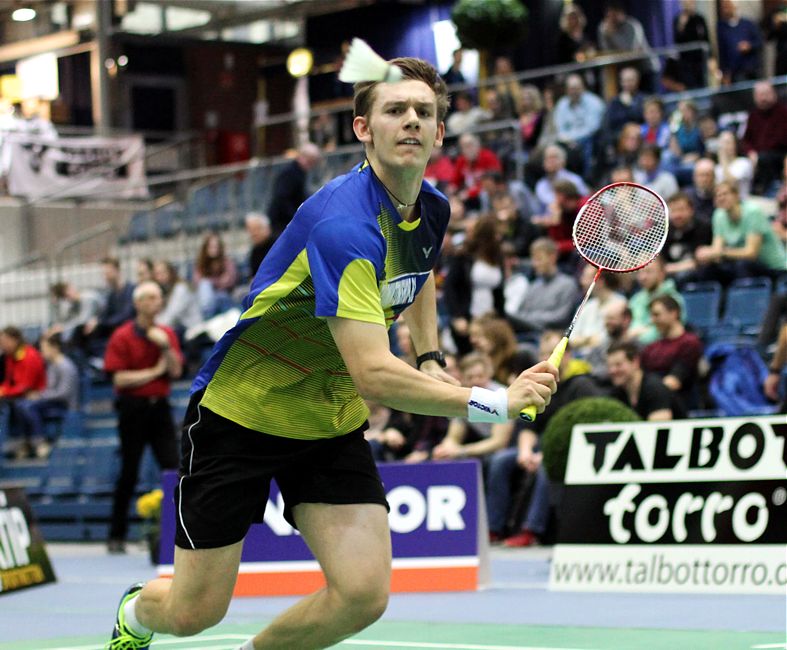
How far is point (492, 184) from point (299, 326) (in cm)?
997

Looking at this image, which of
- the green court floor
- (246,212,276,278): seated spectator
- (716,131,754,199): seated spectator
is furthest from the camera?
(246,212,276,278): seated spectator

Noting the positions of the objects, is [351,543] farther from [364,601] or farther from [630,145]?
[630,145]

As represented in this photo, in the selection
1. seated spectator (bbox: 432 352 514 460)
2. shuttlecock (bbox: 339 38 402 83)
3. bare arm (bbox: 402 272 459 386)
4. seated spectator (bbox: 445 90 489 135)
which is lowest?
seated spectator (bbox: 432 352 514 460)

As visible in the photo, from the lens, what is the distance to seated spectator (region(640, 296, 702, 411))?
34.9ft

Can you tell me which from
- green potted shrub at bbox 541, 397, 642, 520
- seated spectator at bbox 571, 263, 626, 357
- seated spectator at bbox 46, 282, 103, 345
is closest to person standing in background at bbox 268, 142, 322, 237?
seated spectator at bbox 571, 263, 626, 357

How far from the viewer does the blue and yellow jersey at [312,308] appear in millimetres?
4418

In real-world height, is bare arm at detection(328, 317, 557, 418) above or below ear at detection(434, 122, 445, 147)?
below

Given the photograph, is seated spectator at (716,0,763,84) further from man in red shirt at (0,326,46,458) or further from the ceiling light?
the ceiling light

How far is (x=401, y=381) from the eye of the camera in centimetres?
425

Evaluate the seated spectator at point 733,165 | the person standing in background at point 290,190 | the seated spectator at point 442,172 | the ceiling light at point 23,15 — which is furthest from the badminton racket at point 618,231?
the ceiling light at point 23,15

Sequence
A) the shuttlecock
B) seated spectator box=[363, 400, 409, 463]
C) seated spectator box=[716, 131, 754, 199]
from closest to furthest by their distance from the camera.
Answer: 1. the shuttlecock
2. seated spectator box=[363, 400, 409, 463]
3. seated spectator box=[716, 131, 754, 199]

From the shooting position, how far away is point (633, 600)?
324 inches

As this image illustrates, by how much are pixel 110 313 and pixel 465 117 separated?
4.60 meters

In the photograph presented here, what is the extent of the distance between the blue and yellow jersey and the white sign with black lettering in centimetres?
390
